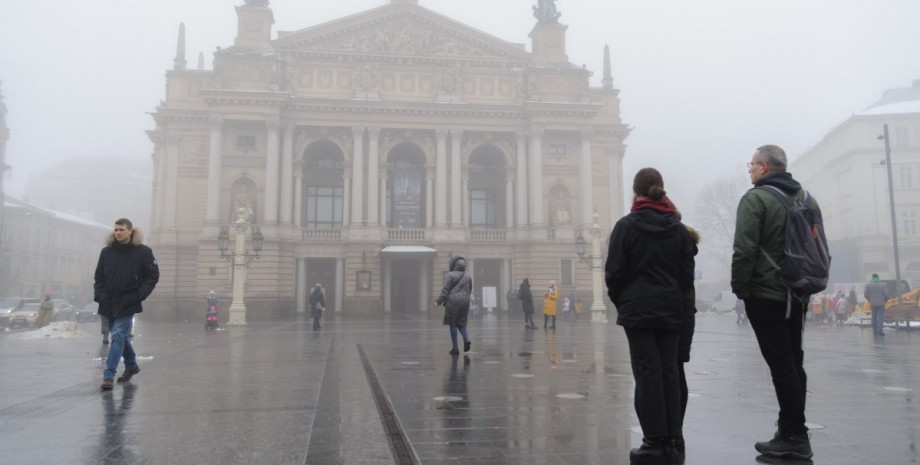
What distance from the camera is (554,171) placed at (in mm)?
47344

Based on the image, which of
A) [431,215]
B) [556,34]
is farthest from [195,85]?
[556,34]

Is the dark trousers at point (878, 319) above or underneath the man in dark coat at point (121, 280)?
underneath

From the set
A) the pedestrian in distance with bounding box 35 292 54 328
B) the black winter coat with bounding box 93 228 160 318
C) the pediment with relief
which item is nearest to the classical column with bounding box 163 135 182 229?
the pediment with relief

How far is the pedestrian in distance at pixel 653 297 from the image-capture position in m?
4.40

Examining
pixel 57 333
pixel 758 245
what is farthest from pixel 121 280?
pixel 57 333

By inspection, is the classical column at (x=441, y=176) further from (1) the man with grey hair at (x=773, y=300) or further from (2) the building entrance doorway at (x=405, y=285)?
(1) the man with grey hair at (x=773, y=300)

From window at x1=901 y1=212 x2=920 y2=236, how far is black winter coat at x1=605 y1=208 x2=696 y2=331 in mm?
69039

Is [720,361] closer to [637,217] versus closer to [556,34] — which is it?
[637,217]

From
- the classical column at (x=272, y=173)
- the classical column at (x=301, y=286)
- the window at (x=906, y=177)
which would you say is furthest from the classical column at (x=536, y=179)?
the window at (x=906, y=177)

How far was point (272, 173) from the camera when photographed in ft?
143

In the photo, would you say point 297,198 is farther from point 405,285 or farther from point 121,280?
point 121,280

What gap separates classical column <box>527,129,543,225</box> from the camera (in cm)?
4559

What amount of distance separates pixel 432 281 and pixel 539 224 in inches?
333

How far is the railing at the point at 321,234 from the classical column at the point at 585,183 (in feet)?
56.8
